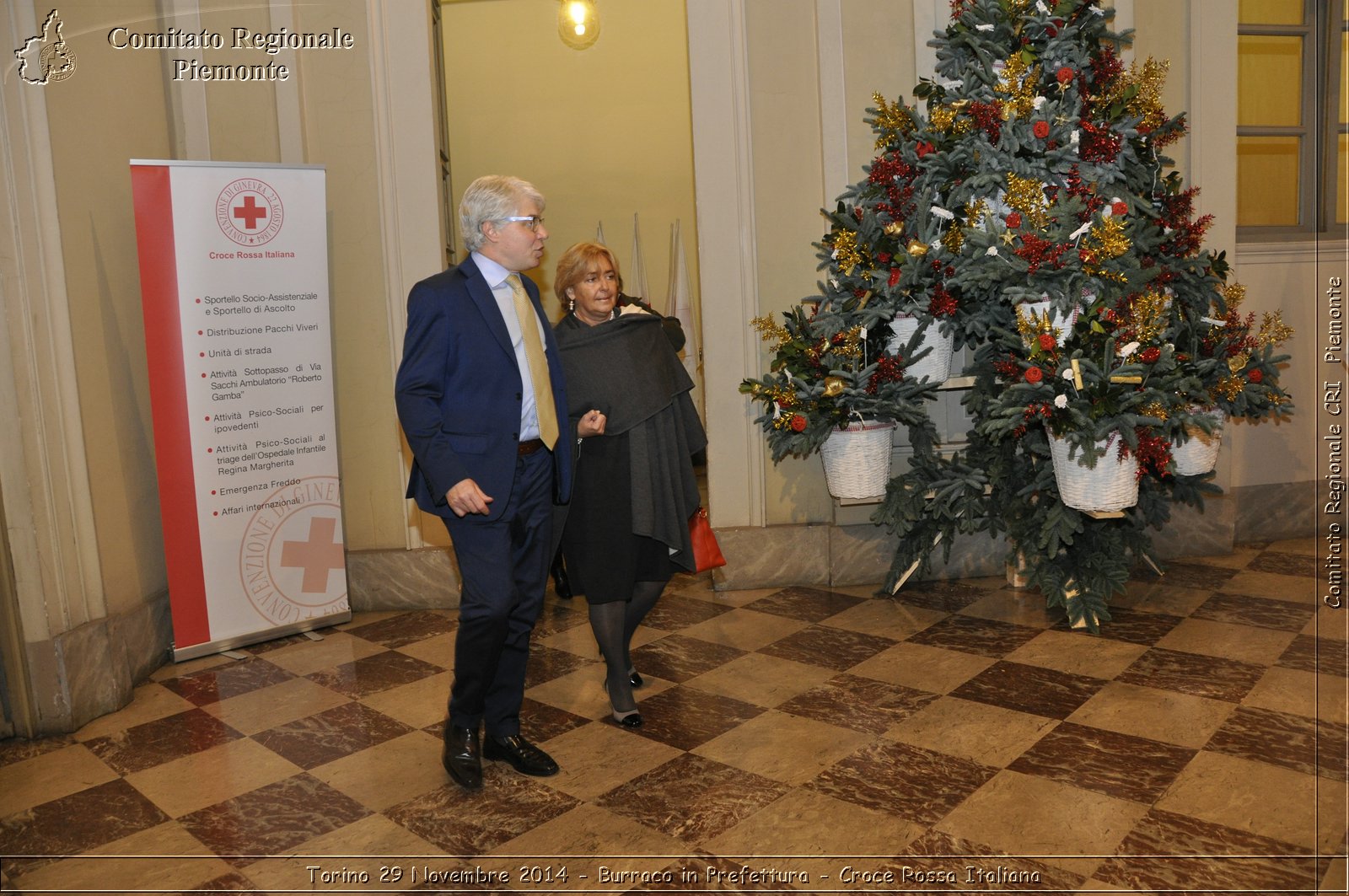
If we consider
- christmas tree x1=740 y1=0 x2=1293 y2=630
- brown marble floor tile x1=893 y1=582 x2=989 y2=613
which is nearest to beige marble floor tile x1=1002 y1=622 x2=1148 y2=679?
christmas tree x1=740 y1=0 x2=1293 y2=630

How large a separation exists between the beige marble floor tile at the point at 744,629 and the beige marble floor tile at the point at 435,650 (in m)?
1.03

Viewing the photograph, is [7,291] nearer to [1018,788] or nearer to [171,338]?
[171,338]

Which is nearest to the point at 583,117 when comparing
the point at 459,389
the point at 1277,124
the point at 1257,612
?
the point at 1277,124

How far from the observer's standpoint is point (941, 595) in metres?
4.88

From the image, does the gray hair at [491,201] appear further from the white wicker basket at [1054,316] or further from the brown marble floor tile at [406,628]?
the brown marble floor tile at [406,628]

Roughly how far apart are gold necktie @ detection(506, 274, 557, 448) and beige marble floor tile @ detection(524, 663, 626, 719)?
44.8 inches

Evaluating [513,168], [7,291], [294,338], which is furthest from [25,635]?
[513,168]

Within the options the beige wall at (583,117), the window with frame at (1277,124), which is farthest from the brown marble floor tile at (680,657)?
the beige wall at (583,117)

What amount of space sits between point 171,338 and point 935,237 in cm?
329

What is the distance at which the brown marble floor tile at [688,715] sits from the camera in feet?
11.1

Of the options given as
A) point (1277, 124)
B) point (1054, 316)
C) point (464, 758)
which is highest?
point (1277, 124)

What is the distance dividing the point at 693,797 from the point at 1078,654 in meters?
1.85

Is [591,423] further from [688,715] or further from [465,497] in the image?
[688,715]

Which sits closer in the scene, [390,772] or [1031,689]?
[390,772]
